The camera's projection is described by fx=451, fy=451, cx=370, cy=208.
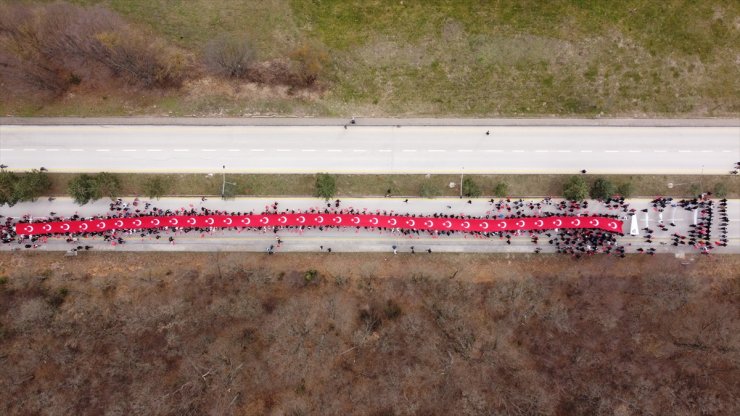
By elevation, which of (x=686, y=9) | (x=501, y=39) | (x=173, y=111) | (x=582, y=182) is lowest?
(x=582, y=182)

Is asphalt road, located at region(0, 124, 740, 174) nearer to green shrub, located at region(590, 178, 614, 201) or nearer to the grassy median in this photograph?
the grassy median

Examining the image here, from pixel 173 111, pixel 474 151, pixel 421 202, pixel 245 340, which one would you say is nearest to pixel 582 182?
pixel 474 151

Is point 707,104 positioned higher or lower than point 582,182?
higher

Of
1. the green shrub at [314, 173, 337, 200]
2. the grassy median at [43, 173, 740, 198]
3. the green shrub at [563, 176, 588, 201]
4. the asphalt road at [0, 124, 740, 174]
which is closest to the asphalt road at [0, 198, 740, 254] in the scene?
the grassy median at [43, 173, 740, 198]

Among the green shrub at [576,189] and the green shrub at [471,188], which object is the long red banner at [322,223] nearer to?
the green shrub at [576,189]

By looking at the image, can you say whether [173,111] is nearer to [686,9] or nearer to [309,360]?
[309,360]
